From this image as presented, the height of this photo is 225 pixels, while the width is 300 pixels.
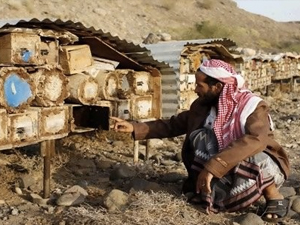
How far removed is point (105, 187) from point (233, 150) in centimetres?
215

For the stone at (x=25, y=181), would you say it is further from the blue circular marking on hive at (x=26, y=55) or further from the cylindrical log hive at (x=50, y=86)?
the blue circular marking on hive at (x=26, y=55)

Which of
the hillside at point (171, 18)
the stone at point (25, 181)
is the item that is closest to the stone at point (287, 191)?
the stone at point (25, 181)

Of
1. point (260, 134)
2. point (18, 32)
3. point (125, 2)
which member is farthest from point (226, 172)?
point (125, 2)

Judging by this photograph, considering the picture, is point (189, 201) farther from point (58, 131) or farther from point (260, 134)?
point (58, 131)

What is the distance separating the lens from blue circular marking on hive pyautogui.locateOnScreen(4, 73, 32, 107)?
4.81m

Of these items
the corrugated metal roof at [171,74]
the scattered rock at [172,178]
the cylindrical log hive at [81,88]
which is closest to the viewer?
the scattered rock at [172,178]

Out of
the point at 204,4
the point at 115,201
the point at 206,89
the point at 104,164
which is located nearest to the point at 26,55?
the point at 115,201

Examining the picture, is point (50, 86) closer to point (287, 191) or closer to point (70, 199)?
point (70, 199)

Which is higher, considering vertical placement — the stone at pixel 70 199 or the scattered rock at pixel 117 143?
the stone at pixel 70 199

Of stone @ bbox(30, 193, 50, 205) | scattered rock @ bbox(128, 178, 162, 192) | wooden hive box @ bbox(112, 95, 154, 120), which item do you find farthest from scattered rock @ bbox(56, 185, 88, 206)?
wooden hive box @ bbox(112, 95, 154, 120)

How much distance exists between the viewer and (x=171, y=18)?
120 ft

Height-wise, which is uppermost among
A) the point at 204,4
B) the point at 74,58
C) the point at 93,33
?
the point at 204,4

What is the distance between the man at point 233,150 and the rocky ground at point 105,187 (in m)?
0.17

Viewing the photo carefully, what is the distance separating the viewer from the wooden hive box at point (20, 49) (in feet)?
15.9
